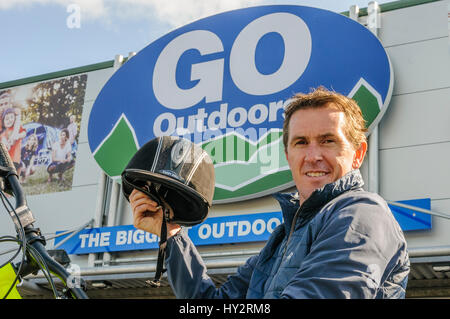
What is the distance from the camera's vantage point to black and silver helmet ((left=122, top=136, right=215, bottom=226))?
185 centimetres

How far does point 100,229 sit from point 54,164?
170 centimetres

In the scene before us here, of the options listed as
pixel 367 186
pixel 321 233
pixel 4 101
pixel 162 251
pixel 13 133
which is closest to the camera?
pixel 321 233

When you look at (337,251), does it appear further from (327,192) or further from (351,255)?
(327,192)

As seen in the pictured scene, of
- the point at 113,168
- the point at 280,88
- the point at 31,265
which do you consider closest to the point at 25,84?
the point at 113,168

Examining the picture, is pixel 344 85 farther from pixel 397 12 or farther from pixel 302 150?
pixel 302 150

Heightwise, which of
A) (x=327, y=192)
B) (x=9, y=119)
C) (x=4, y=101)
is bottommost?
(x=327, y=192)

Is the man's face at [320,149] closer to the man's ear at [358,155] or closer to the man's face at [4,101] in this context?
the man's ear at [358,155]

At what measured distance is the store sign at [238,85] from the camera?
7188mm

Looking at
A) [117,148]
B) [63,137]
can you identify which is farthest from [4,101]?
[117,148]

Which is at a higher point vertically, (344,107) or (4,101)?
(4,101)

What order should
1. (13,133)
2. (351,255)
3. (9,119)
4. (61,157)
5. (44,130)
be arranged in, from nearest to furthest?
1. (351,255)
2. (61,157)
3. (44,130)
4. (13,133)
5. (9,119)

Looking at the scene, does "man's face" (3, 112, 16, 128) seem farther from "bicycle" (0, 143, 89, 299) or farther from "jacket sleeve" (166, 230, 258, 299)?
"jacket sleeve" (166, 230, 258, 299)

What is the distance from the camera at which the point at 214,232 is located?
7.50m

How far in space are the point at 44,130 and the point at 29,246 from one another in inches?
321
